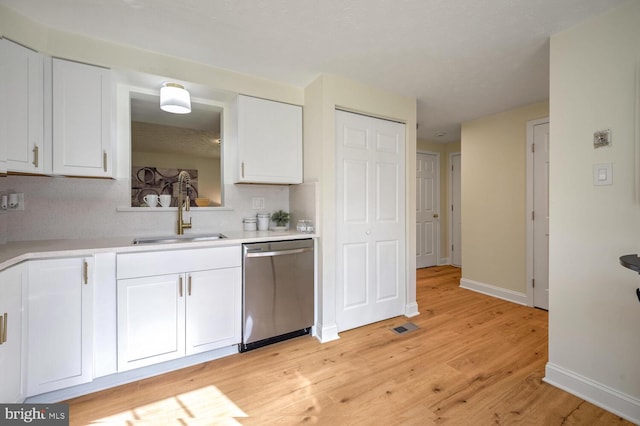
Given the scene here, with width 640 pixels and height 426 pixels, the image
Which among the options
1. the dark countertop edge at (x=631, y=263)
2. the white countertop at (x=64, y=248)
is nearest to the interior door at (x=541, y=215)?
the dark countertop edge at (x=631, y=263)

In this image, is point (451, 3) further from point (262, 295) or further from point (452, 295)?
point (452, 295)

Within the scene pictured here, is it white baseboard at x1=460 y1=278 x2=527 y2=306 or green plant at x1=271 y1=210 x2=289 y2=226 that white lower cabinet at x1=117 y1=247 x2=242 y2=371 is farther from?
white baseboard at x1=460 y1=278 x2=527 y2=306

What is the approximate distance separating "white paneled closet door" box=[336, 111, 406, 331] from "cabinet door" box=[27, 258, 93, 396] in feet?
6.21

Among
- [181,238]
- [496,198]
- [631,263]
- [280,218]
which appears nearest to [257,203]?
[280,218]

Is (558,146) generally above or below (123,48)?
below

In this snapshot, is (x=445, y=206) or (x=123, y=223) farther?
(x=445, y=206)

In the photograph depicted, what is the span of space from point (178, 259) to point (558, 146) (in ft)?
9.31

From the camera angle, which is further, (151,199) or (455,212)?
→ (455,212)

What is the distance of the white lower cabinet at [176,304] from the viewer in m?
1.81

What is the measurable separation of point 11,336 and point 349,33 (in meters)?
2.70

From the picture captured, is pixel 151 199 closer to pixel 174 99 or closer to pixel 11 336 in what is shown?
pixel 174 99

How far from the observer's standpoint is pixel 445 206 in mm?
5328

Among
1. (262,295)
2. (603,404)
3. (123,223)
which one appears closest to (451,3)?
(262,295)

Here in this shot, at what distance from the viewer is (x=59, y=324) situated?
5.32ft
